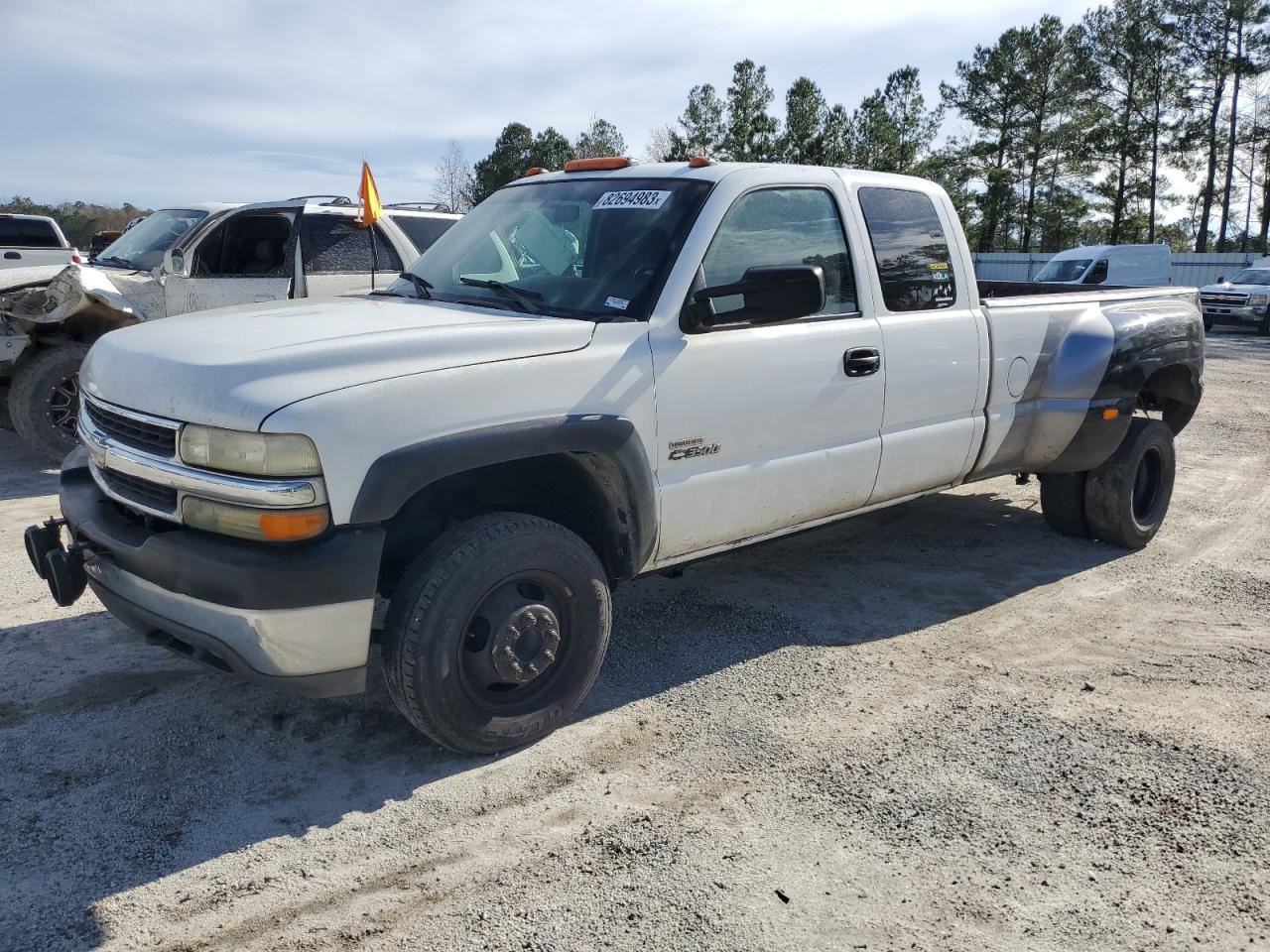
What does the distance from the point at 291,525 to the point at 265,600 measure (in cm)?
22

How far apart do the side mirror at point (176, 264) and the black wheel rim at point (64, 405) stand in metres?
1.09

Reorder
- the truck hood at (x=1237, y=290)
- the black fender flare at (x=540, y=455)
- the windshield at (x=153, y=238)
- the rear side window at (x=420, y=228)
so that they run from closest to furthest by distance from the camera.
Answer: the black fender flare at (x=540, y=455) → the rear side window at (x=420, y=228) → the windshield at (x=153, y=238) → the truck hood at (x=1237, y=290)

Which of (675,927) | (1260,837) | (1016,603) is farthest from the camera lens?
(1016,603)

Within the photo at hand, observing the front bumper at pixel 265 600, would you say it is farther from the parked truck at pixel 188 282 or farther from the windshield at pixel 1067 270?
the windshield at pixel 1067 270

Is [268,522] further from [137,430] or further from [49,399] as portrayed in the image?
[49,399]

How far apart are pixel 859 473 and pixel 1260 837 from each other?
1.94 m

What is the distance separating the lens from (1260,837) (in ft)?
9.93

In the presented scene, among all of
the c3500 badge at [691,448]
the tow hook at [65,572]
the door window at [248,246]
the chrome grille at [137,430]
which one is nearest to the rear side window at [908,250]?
the c3500 badge at [691,448]

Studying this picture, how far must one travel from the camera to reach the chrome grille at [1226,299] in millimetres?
24062

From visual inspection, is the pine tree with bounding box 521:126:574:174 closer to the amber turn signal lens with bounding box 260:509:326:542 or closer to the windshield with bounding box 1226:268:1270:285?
the windshield with bounding box 1226:268:1270:285

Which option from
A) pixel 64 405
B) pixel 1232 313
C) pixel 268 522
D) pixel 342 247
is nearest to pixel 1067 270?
pixel 1232 313

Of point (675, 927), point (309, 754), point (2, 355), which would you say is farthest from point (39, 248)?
point (675, 927)

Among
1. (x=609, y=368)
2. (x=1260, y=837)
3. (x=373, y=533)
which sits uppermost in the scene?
(x=609, y=368)

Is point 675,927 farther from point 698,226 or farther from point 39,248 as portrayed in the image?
point 39,248
